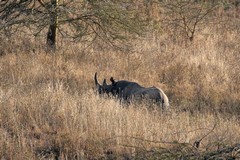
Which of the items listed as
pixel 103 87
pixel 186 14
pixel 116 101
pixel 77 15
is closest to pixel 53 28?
pixel 77 15

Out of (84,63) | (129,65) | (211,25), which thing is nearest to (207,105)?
(129,65)

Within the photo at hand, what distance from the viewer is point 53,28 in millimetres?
15039

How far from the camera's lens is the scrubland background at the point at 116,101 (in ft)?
22.6

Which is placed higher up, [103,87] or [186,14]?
[186,14]

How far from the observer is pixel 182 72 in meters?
13.1

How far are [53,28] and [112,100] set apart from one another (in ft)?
20.9

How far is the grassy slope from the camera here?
700cm

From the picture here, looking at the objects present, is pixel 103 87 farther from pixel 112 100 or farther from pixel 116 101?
pixel 112 100

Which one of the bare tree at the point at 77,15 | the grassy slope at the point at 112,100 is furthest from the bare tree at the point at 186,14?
the bare tree at the point at 77,15

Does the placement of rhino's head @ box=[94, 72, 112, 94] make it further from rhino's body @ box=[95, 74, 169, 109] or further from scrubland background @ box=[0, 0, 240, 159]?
scrubland background @ box=[0, 0, 240, 159]

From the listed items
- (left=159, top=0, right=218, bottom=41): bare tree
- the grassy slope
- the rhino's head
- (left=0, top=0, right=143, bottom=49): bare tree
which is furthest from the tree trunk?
(left=159, top=0, right=218, bottom=41): bare tree

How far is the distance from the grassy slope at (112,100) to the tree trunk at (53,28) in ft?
1.23

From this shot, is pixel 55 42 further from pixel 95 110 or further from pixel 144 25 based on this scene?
pixel 95 110

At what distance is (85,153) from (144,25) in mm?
8813
